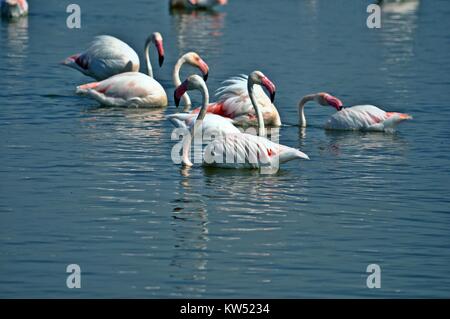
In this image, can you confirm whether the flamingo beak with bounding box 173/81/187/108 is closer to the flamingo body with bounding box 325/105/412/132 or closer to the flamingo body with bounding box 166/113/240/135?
the flamingo body with bounding box 166/113/240/135

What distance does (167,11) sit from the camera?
97.8 feet

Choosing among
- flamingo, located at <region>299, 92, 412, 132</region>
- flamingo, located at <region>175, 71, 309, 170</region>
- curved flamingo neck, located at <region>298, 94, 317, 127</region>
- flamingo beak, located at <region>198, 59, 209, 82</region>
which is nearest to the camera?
flamingo, located at <region>175, 71, 309, 170</region>

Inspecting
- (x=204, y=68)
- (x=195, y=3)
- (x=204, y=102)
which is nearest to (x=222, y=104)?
(x=204, y=68)

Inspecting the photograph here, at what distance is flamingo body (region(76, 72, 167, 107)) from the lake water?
0.18m

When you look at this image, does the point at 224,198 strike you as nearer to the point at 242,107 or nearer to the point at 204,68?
the point at 242,107

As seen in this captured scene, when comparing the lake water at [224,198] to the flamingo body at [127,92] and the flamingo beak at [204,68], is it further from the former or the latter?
the flamingo beak at [204,68]

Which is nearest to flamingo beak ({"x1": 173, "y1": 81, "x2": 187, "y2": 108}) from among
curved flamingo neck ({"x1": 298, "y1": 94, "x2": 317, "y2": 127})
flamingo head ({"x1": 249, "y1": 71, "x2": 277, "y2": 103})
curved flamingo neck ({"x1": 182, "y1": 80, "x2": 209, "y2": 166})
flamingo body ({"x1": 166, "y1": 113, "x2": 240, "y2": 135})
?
curved flamingo neck ({"x1": 182, "y1": 80, "x2": 209, "y2": 166})

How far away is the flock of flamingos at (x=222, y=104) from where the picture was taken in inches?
501

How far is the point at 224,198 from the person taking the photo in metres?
11.7

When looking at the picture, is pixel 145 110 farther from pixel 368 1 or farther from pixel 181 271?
pixel 368 1

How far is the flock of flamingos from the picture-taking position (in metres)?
12.7

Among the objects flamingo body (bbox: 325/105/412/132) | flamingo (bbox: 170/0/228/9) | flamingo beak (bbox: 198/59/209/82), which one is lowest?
flamingo body (bbox: 325/105/412/132)

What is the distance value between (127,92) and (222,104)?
5.75 ft

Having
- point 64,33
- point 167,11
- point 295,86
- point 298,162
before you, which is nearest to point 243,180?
point 298,162
